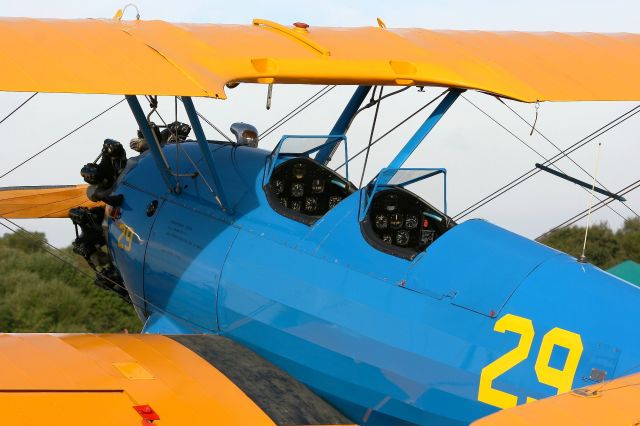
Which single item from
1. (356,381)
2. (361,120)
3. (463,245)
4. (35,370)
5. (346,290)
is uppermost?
(361,120)

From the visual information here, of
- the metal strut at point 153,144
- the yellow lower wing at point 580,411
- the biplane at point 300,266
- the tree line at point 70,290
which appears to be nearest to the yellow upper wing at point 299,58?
the biplane at point 300,266

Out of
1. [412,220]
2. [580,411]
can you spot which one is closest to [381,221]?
[412,220]

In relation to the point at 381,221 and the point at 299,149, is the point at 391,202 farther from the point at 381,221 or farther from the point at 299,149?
the point at 299,149

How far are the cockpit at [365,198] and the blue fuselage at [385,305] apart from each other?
0.27 feet

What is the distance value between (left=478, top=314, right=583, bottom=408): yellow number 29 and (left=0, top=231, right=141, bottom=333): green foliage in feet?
48.8

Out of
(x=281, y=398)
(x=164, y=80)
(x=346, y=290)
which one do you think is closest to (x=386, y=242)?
(x=346, y=290)

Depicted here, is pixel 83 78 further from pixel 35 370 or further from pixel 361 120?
pixel 361 120

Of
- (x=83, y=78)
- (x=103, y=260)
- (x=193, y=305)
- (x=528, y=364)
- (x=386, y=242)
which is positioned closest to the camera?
(x=528, y=364)

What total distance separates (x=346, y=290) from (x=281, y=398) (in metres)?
0.74

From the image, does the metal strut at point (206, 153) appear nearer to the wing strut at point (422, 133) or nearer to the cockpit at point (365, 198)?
the cockpit at point (365, 198)

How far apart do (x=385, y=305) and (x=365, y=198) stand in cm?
85

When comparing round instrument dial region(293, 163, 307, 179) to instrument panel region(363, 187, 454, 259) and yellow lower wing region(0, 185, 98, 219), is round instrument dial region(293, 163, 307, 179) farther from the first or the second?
yellow lower wing region(0, 185, 98, 219)

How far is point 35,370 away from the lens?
6.93 meters

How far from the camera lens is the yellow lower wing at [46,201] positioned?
11.2m
